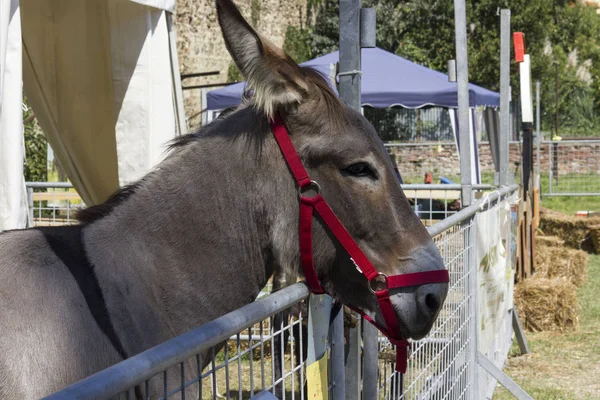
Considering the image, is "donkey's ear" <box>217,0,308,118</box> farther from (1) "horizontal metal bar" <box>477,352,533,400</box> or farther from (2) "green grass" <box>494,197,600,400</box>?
(2) "green grass" <box>494,197,600,400</box>

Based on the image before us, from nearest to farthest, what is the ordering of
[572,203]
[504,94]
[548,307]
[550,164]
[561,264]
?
[504,94] → [548,307] → [561,264] → [572,203] → [550,164]

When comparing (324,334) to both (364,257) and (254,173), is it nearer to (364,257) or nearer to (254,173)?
(364,257)

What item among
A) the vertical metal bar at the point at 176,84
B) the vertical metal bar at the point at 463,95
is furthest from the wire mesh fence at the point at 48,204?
the vertical metal bar at the point at 463,95

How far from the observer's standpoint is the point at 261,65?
2613 millimetres

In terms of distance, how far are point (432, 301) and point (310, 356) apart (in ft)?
1.57

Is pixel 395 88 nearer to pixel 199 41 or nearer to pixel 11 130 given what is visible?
pixel 11 130

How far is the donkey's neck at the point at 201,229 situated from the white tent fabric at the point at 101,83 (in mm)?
2209

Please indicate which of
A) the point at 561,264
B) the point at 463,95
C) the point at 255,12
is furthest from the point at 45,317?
the point at 255,12

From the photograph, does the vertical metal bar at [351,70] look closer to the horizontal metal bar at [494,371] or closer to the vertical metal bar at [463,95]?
the horizontal metal bar at [494,371]

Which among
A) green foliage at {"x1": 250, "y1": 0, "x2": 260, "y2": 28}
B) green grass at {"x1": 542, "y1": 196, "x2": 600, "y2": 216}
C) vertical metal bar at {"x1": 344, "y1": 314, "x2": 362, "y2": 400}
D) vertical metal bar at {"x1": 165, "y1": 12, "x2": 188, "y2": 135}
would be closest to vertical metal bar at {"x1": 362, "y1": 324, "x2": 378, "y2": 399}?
vertical metal bar at {"x1": 344, "y1": 314, "x2": 362, "y2": 400}

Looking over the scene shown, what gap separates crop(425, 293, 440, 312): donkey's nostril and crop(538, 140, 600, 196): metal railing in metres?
18.8

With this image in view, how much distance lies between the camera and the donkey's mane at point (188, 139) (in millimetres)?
2709

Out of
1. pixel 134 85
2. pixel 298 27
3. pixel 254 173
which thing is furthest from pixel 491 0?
pixel 254 173

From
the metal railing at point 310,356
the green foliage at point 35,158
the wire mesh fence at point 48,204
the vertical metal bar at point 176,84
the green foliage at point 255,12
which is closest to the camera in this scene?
the metal railing at point 310,356
